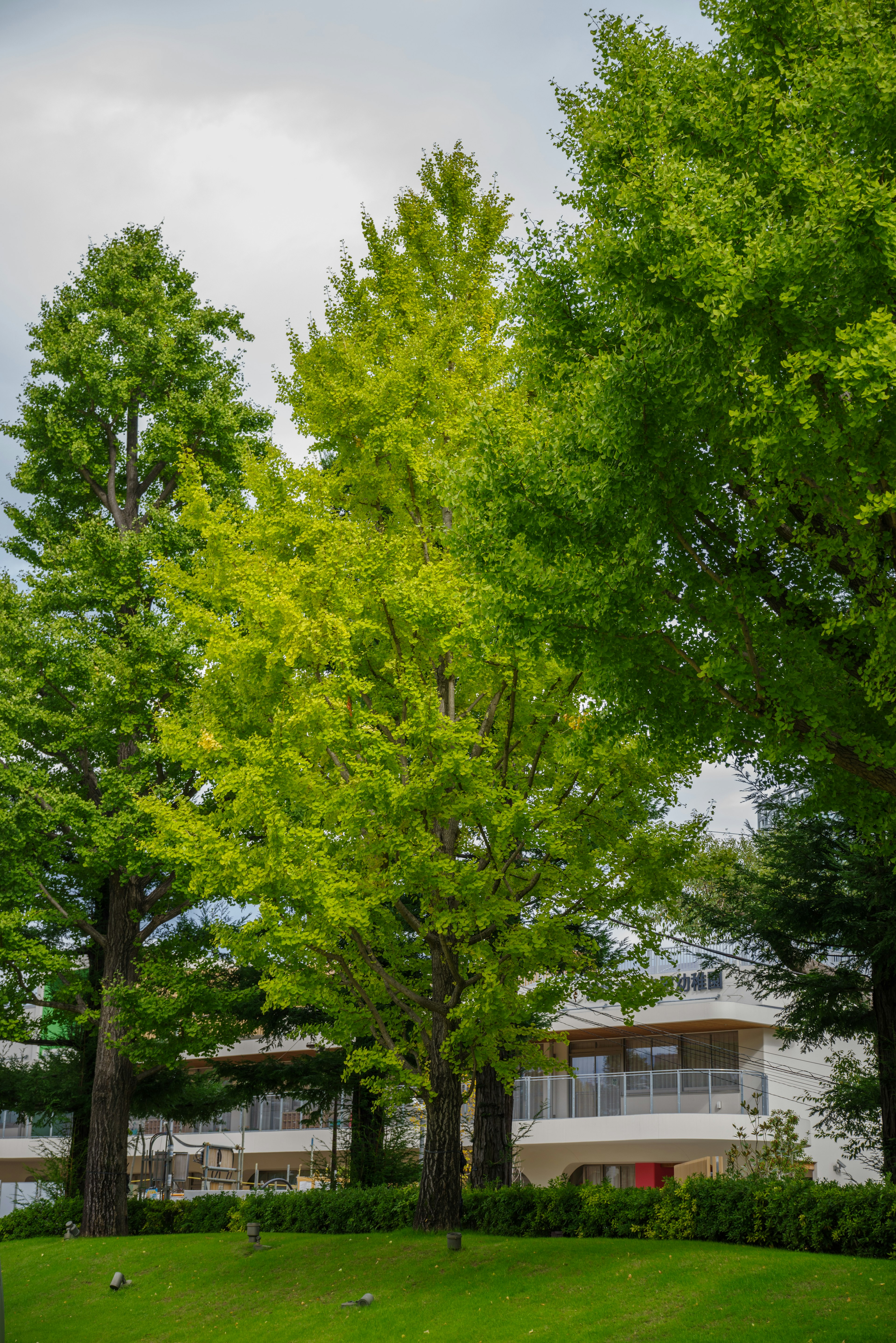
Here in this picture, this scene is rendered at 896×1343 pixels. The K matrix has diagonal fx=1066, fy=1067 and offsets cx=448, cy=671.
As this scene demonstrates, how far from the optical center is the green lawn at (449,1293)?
996cm

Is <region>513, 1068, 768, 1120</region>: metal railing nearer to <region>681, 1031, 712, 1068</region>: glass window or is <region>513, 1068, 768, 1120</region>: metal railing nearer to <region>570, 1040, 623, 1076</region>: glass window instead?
<region>681, 1031, 712, 1068</region>: glass window

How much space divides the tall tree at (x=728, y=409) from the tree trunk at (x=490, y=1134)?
10.9m

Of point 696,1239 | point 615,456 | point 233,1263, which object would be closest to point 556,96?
point 615,456

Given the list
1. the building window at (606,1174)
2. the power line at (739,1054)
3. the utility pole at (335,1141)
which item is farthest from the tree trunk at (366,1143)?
the building window at (606,1174)

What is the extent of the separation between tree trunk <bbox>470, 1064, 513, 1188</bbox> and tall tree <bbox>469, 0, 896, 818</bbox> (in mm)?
10902

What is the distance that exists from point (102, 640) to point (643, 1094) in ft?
55.1

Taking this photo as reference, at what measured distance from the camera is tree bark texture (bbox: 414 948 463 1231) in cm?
1423

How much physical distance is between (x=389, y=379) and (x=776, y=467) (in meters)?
7.54

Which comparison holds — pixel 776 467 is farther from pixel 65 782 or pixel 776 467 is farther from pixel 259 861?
pixel 65 782

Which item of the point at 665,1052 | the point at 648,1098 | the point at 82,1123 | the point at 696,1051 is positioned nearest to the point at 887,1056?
the point at 648,1098

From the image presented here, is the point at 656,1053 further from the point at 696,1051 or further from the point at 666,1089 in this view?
the point at 666,1089

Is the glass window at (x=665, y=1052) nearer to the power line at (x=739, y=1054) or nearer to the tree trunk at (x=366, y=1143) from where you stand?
the power line at (x=739, y=1054)

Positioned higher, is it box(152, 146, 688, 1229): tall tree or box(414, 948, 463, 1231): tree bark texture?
box(152, 146, 688, 1229): tall tree

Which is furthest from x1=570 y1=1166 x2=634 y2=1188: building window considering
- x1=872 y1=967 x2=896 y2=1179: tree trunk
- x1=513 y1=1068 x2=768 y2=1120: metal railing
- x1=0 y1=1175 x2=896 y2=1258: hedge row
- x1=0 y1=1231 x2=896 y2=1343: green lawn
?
x1=872 y1=967 x2=896 y2=1179: tree trunk
